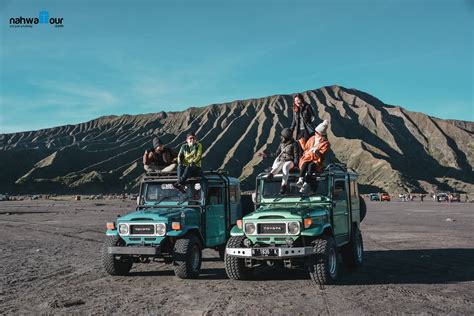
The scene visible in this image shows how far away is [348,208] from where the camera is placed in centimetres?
1255

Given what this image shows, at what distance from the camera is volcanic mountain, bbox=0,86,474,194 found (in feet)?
406

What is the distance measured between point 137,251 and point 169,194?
2267 mm

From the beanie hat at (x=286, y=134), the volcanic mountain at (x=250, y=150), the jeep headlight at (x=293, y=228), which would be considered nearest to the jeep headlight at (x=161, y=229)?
the jeep headlight at (x=293, y=228)

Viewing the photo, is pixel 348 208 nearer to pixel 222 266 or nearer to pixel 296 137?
pixel 296 137

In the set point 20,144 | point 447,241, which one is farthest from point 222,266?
point 20,144

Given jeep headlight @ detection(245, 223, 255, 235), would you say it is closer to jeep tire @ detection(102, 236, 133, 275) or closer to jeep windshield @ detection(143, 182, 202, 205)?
jeep windshield @ detection(143, 182, 202, 205)

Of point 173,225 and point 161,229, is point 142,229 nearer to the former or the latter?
point 161,229

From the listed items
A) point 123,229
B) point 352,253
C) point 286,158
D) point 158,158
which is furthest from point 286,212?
point 158,158

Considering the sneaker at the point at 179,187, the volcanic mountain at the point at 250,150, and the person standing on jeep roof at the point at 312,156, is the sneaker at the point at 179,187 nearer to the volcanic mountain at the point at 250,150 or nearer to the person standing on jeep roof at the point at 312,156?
A: the person standing on jeep roof at the point at 312,156

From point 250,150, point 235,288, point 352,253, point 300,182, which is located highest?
point 250,150

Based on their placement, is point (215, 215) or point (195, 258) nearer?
point (195, 258)

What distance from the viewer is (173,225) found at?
11078 mm

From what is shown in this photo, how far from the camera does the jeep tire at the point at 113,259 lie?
11.4m

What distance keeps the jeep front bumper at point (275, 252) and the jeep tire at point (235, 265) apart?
0.38 m
